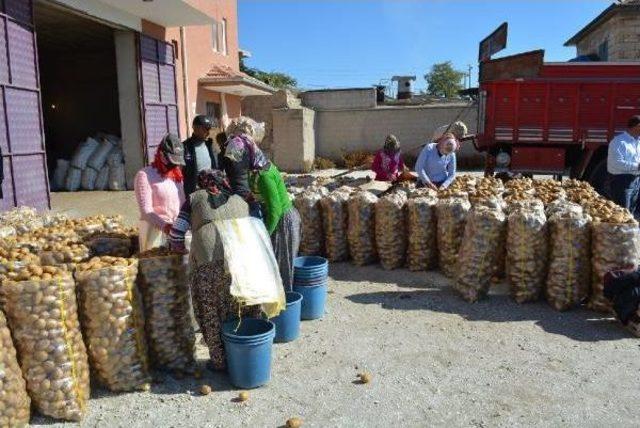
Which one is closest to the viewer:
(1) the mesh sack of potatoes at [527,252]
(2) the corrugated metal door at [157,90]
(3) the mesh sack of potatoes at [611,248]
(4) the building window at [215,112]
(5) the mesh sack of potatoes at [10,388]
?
(5) the mesh sack of potatoes at [10,388]

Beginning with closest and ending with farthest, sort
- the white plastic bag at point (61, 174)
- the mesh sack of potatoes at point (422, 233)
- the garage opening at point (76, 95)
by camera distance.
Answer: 1. the mesh sack of potatoes at point (422, 233)
2. the white plastic bag at point (61, 174)
3. the garage opening at point (76, 95)

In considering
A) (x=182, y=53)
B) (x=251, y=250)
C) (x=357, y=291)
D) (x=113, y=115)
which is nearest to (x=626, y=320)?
(x=357, y=291)

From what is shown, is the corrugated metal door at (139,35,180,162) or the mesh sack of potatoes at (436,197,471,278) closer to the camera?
the mesh sack of potatoes at (436,197,471,278)

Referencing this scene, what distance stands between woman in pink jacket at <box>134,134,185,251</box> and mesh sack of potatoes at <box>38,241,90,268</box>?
1.74ft

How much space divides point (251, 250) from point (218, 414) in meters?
1.05

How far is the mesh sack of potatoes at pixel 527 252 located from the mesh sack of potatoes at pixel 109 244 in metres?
3.42

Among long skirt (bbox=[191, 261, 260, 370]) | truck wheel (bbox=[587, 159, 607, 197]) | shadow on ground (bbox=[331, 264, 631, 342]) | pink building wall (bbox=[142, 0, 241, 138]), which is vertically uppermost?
pink building wall (bbox=[142, 0, 241, 138])

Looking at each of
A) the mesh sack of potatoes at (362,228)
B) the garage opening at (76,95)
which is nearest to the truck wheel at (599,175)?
the mesh sack of potatoes at (362,228)

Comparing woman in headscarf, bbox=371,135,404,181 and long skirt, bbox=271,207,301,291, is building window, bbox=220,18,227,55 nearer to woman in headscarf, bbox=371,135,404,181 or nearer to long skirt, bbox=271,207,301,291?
woman in headscarf, bbox=371,135,404,181

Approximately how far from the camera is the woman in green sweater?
160 inches

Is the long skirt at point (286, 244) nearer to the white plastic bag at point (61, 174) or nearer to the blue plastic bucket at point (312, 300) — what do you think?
the blue plastic bucket at point (312, 300)

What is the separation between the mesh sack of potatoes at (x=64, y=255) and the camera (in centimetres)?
357

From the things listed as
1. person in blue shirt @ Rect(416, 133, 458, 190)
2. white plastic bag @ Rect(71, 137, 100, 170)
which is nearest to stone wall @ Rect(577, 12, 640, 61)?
person in blue shirt @ Rect(416, 133, 458, 190)

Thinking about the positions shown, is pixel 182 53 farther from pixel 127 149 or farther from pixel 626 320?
pixel 626 320
